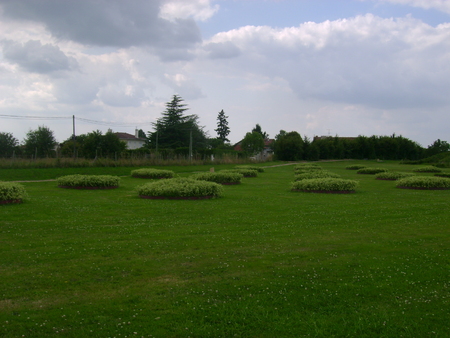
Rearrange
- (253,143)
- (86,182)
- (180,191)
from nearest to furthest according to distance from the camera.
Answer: (180,191)
(86,182)
(253,143)

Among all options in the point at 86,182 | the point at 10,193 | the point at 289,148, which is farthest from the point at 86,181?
the point at 289,148

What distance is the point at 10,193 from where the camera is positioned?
437 inches

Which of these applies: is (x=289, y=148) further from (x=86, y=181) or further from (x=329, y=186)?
(x=86, y=181)

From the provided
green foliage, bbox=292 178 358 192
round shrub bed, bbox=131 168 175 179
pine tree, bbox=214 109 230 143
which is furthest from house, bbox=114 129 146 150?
green foliage, bbox=292 178 358 192

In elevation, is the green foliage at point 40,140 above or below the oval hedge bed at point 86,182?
above

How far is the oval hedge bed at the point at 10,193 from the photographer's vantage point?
11.0m

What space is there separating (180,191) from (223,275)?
818cm

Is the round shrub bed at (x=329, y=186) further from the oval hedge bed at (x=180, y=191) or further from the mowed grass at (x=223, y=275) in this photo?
the mowed grass at (x=223, y=275)

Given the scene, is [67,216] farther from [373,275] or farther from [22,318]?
[373,275]

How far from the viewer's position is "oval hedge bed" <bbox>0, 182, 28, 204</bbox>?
10977mm

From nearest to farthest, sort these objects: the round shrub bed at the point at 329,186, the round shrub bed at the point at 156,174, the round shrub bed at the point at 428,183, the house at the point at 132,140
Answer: the round shrub bed at the point at 329,186, the round shrub bed at the point at 428,183, the round shrub bed at the point at 156,174, the house at the point at 132,140

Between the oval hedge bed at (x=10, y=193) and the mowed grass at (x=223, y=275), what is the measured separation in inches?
54.9

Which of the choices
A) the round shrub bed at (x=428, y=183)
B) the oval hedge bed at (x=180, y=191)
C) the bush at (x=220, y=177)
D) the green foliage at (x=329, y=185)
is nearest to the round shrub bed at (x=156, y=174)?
the bush at (x=220, y=177)

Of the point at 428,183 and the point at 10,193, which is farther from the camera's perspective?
the point at 428,183
